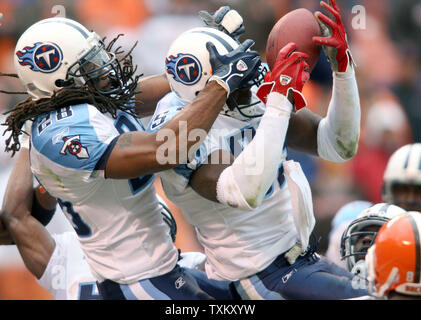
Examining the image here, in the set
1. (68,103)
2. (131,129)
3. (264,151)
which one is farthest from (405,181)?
(68,103)

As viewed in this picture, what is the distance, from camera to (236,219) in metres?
2.92

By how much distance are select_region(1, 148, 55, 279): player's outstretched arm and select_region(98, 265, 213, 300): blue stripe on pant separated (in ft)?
1.96

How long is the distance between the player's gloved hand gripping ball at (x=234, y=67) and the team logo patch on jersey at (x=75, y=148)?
1.75ft

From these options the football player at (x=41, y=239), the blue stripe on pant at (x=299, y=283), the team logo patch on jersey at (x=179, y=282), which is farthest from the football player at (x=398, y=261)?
the football player at (x=41, y=239)

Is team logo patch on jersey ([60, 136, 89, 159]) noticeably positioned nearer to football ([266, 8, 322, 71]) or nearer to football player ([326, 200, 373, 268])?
football ([266, 8, 322, 71])

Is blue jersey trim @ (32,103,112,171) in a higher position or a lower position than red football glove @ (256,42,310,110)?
lower

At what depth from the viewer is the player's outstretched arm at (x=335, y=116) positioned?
284cm

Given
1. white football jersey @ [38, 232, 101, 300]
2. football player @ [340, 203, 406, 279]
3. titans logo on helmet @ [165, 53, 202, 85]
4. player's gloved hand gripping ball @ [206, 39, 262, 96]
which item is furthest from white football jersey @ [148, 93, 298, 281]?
white football jersey @ [38, 232, 101, 300]

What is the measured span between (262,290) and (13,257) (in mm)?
2549

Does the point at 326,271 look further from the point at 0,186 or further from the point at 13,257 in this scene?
the point at 13,257

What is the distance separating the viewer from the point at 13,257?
4.95 metres

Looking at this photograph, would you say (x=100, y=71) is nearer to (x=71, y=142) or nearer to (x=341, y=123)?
(x=71, y=142)

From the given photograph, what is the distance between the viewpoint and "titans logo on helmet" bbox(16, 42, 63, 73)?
9.31 ft
